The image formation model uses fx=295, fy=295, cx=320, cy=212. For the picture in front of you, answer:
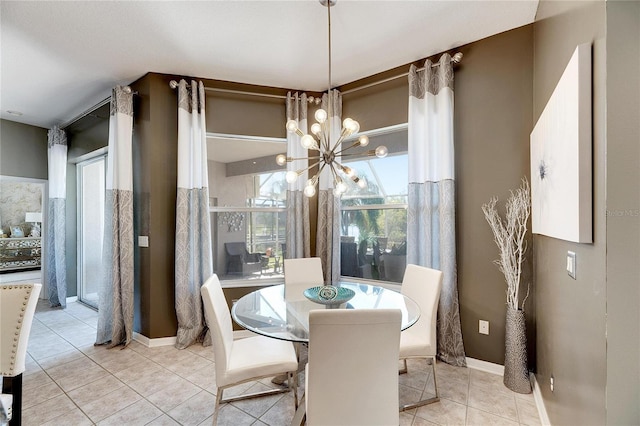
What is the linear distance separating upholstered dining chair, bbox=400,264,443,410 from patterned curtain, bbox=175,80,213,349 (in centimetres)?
201

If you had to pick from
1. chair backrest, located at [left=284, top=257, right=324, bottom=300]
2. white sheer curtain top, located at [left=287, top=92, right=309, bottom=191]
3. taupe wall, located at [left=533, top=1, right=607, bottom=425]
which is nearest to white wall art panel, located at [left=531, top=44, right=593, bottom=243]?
taupe wall, located at [left=533, top=1, right=607, bottom=425]

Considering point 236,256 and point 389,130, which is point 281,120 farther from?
point 236,256

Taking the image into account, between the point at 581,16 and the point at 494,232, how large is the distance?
1535mm

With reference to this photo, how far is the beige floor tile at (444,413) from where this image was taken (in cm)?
190

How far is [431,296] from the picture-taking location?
214 centimetres

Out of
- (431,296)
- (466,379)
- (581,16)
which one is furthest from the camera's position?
(466,379)

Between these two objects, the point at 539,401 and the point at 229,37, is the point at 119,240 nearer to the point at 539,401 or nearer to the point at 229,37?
the point at 229,37

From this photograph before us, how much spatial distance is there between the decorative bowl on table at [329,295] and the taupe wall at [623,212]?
4.38 ft

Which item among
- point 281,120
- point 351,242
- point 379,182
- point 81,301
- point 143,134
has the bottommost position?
point 81,301

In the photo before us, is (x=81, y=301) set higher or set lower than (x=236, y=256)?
lower

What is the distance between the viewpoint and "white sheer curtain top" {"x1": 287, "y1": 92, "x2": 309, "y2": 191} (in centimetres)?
334

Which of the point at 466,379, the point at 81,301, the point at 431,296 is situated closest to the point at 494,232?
the point at 431,296

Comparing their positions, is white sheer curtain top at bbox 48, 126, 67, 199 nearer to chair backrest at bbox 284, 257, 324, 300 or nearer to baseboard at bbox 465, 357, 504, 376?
chair backrest at bbox 284, 257, 324, 300

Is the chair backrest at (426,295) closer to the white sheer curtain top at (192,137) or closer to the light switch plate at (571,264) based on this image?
the light switch plate at (571,264)
